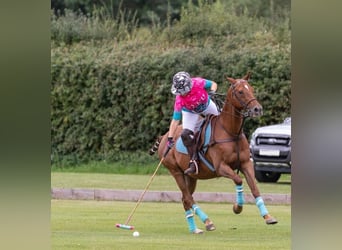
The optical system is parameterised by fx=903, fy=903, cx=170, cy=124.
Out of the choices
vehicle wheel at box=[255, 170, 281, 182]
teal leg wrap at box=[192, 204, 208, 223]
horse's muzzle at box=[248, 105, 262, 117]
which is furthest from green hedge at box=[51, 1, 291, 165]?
horse's muzzle at box=[248, 105, 262, 117]

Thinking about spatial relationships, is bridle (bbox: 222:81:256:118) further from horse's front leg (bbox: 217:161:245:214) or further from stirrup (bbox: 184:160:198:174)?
stirrup (bbox: 184:160:198:174)

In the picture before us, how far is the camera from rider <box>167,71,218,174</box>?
10.4m

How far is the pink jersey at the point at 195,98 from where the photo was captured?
10375 millimetres

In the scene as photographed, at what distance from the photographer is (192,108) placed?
414 inches

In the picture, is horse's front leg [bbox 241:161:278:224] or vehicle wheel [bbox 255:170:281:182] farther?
vehicle wheel [bbox 255:170:281:182]

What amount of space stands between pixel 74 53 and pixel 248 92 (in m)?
9.79

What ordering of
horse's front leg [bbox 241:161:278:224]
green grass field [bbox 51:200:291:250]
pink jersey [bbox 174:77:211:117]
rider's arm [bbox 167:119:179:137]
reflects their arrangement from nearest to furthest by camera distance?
1. green grass field [bbox 51:200:291:250]
2. horse's front leg [bbox 241:161:278:224]
3. pink jersey [bbox 174:77:211:117]
4. rider's arm [bbox 167:119:179:137]

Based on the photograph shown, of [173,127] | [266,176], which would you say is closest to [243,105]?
[173,127]

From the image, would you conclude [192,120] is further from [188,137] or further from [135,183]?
[135,183]

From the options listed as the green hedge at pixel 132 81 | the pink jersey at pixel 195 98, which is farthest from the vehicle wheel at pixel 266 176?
the pink jersey at pixel 195 98

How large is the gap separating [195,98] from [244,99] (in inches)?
27.0

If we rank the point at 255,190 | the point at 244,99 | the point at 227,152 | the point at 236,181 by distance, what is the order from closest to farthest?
the point at 255,190 < the point at 236,181 < the point at 244,99 < the point at 227,152

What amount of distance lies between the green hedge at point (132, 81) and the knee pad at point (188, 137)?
716 centimetres

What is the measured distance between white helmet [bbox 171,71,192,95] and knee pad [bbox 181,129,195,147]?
522 millimetres
